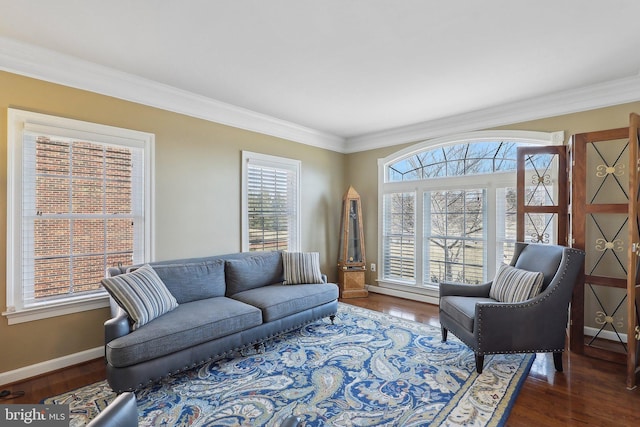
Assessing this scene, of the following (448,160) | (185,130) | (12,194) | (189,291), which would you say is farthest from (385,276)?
(12,194)

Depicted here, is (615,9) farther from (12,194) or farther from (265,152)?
(12,194)

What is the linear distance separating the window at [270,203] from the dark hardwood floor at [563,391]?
2.13m

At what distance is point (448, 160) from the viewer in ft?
14.6

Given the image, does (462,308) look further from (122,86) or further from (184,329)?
(122,86)

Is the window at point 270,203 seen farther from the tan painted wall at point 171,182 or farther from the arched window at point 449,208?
the arched window at point 449,208

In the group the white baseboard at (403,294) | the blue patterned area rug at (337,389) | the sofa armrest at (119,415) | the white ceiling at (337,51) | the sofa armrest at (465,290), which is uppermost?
the white ceiling at (337,51)

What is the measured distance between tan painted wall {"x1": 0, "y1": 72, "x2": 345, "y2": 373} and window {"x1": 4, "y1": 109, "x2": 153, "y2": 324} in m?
0.08

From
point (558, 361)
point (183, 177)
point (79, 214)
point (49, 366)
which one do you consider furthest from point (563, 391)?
point (79, 214)

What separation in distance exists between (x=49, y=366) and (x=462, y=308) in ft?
12.0

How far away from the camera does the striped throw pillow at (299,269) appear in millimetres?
3719

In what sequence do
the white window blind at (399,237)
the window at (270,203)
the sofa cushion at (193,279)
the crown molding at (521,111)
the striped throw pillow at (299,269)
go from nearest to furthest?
the sofa cushion at (193,279)
the crown molding at (521,111)
the striped throw pillow at (299,269)
the window at (270,203)
the white window blind at (399,237)

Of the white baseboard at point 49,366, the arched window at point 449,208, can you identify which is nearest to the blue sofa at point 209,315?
the white baseboard at point 49,366

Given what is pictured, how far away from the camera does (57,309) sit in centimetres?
264

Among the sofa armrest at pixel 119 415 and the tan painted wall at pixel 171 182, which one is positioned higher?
the tan painted wall at pixel 171 182
